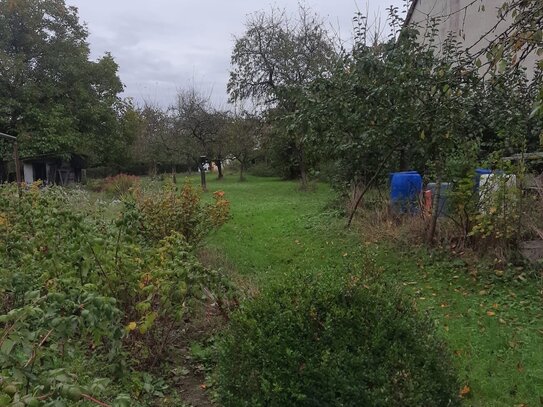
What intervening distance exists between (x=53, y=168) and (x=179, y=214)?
23032mm

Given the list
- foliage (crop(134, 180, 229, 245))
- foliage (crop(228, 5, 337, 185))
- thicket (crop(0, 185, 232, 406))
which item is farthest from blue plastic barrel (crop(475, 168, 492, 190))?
foliage (crop(228, 5, 337, 185))

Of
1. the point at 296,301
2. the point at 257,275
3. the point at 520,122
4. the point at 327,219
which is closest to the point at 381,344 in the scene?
the point at 296,301

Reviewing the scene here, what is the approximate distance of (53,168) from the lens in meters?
26.4

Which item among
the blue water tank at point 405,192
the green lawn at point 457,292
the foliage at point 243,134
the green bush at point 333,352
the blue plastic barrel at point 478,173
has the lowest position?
the green lawn at point 457,292

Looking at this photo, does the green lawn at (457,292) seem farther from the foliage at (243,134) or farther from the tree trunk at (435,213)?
the foliage at (243,134)

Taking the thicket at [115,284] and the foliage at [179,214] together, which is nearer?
the thicket at [115,284]

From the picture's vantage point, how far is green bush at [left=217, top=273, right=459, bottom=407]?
2104 mm

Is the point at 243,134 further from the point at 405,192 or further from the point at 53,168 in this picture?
the point at 405,192

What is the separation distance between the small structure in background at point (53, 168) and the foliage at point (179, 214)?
19.9 metres

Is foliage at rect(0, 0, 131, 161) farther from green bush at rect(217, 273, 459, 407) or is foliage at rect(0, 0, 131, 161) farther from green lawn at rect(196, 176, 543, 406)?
green bush at rect(217, 273, 459, 407)

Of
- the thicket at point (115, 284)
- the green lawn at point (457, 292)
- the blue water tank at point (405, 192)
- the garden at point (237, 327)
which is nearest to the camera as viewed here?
the garden at point (237, 327)

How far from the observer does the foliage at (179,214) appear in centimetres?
614

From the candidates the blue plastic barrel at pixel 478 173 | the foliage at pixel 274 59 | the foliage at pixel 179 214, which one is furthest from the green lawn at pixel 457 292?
the foliage at pixel 274 59

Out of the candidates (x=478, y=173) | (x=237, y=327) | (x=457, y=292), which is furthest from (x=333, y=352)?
(x=478, y=173)
